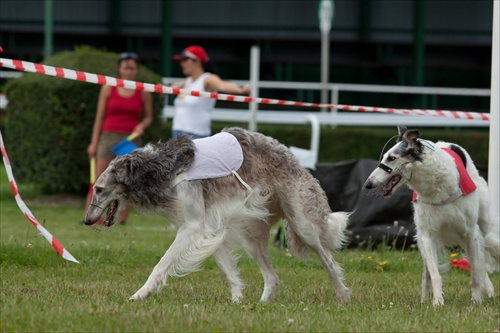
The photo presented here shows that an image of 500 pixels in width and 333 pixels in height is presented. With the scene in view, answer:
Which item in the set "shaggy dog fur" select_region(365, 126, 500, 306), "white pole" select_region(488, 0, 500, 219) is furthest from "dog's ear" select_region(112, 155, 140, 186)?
"white pole" select_region(488, 0, 500, 219)

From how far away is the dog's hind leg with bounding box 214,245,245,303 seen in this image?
7.76 meters

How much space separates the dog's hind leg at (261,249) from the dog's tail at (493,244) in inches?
68.9

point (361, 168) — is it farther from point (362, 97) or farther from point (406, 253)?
point (362, 97)

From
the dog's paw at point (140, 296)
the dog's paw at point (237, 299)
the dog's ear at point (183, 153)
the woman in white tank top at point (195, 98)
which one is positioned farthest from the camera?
the woman in white tank top at point (195, 98)

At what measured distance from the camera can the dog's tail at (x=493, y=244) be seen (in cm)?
855

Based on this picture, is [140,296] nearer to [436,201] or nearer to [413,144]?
[413,144]

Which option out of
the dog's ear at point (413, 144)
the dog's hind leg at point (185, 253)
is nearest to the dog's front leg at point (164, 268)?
the dog's hind leg at point (185, 253)

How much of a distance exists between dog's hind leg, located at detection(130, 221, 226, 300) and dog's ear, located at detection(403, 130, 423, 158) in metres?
1.46

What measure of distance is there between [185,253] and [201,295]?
83 centimetres

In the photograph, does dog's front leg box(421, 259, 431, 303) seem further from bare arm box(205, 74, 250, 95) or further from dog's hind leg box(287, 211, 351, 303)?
bare arm box(205, 74, 250, 95)

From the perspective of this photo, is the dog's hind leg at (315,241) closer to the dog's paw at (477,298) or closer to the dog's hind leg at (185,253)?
the dog's hind leg at (185,253)

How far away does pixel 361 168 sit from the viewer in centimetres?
1122

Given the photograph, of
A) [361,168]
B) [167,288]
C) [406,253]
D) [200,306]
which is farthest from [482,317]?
[361,168]

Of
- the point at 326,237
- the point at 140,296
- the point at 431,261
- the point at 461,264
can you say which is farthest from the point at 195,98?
the point at 140,296
